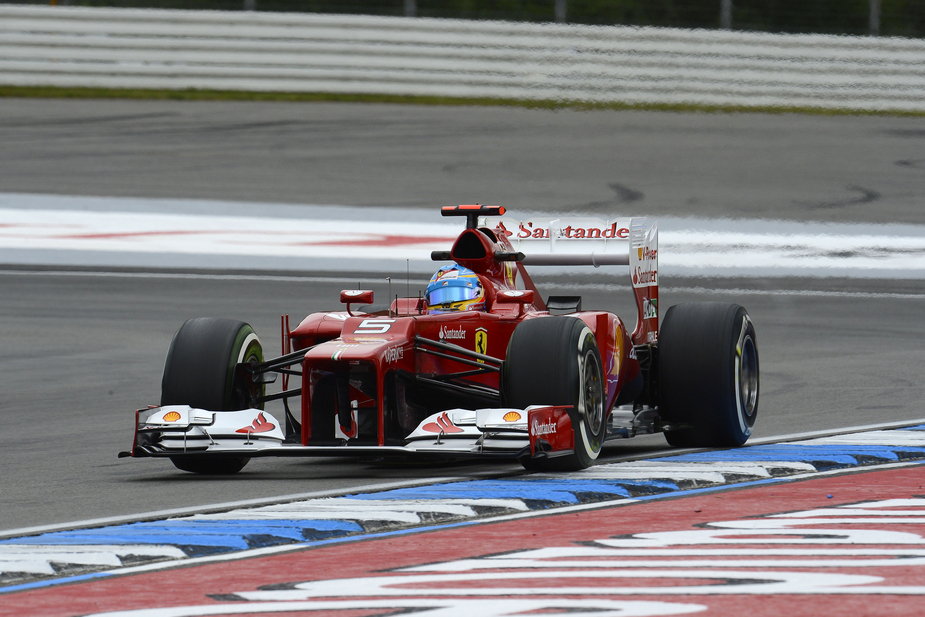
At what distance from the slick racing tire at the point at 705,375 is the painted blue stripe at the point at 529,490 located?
1781mm

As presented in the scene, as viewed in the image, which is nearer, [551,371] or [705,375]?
[551,371]

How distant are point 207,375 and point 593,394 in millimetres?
2141

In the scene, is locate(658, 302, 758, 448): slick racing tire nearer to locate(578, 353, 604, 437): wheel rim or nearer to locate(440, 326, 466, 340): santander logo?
locate(578, 353, 604, 437): wheel rim

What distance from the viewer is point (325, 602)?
18.3 ft

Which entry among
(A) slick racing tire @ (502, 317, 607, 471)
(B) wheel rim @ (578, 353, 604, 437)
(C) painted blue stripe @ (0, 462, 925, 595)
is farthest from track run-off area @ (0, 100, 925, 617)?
(B) wheel rim @ (578, 353, 604, 437)

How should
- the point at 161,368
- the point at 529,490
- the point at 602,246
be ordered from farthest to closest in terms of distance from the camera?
1. the point at 161,368
2. the point at 602,246
3. the point at 529,490

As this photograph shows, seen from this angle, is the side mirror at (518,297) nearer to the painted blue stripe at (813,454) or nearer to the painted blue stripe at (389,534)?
the painted blue stripe at (813,454)

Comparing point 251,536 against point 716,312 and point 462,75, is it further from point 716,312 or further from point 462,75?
point 462,75

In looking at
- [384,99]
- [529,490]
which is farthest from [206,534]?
[384,99]

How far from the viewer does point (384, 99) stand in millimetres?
27188

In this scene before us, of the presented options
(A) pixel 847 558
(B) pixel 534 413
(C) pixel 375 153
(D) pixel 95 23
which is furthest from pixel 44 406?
(D) pixel 95 23

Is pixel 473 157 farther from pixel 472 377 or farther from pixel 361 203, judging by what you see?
pixel 472 377

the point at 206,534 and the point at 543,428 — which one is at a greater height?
the point at 543,428

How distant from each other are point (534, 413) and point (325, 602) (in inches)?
117
